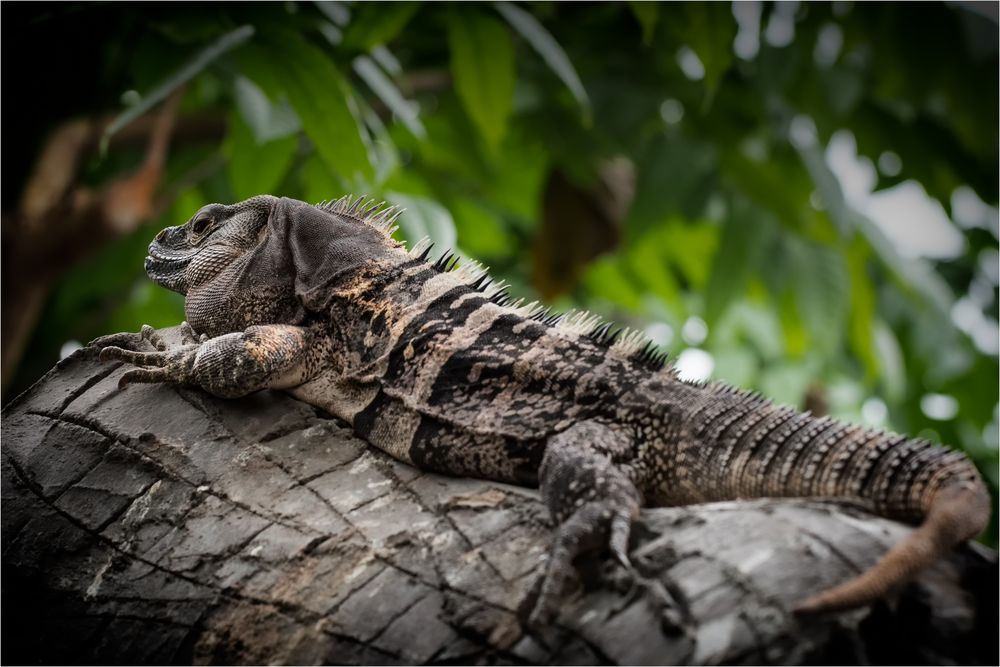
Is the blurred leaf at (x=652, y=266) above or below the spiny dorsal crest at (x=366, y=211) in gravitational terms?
below

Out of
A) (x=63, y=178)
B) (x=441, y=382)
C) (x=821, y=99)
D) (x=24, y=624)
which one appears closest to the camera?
(x=24, y=624)

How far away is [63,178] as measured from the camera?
517cm

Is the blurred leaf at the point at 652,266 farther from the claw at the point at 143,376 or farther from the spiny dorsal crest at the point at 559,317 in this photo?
the claw at the point at 143,376

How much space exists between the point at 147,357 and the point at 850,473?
7.95ft

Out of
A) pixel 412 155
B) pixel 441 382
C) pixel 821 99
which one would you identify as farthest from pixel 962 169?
pixel 441 382

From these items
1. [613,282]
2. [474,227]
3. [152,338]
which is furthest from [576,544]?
[613,282]

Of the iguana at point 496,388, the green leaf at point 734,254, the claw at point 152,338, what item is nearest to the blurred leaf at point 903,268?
the green leaf at point 734,254

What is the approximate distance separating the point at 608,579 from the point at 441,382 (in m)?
1.11

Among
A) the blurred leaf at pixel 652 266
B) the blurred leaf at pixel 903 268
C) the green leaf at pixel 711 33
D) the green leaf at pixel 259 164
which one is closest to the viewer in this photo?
the green leaf at pixel 711 33

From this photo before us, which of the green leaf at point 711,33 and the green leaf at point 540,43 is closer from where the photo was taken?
the green leaf at point 711,33

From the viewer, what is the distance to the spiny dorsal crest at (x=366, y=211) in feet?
13.1

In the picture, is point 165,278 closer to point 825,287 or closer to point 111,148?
point 111,148

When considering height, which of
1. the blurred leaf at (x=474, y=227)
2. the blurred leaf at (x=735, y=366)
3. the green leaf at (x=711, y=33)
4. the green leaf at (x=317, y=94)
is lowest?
the blurred leaf at (x=735, y=366)

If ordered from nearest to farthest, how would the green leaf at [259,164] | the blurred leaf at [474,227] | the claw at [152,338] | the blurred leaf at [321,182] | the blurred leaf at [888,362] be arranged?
the claw at [152,338] → the green leaf at [259,164] → the blurred leaf at [321,182] → the blurred leaf at [888,362] → the blurred leaf at [474,227]
